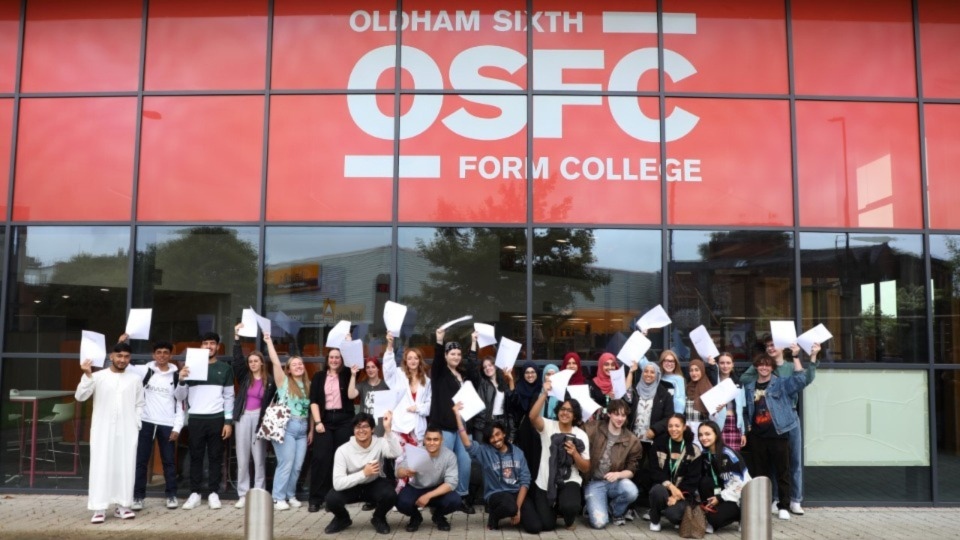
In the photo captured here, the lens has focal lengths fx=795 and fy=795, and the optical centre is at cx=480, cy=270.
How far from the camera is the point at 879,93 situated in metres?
9.90

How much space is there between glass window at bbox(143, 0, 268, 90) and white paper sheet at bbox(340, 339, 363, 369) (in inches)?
144

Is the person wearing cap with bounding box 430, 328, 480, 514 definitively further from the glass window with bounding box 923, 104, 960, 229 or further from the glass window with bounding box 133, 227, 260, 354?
the glass window with bounding box 923, 104, 960, 229

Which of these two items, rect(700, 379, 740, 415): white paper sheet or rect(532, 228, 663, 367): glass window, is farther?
rect(532, 228, 663, 367): glass window

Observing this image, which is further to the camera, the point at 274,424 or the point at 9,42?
the point at 9,42

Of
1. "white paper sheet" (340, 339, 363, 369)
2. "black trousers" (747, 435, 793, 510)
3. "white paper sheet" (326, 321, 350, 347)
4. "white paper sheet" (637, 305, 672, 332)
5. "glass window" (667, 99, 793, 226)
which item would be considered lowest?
"black trousers" (747, 435, 793, 510)

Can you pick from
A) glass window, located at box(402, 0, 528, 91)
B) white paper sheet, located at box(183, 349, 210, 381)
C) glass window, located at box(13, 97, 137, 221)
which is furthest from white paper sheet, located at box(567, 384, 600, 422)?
glass window, located at box(13, 97, 137, 221)

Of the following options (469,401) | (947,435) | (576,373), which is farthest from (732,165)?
(469,401)

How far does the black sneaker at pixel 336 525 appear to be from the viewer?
755 centimetres

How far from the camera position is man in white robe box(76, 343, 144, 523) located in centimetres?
800

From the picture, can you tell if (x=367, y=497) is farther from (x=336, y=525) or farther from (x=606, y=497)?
(x=606, y=497)

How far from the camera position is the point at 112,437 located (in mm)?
8078

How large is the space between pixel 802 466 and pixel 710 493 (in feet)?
7.33

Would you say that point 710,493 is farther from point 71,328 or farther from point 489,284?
point 71,328

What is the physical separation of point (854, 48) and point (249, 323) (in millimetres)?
8068
